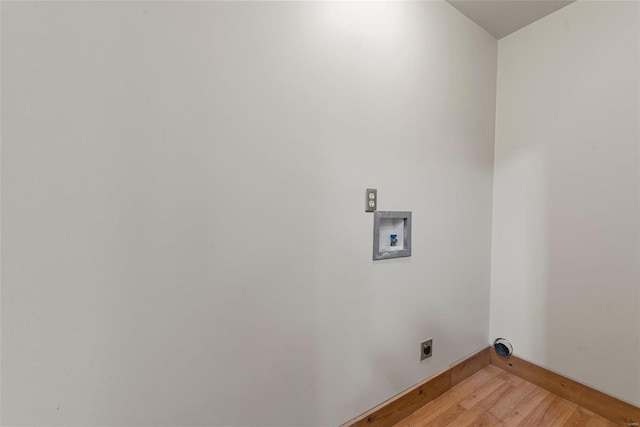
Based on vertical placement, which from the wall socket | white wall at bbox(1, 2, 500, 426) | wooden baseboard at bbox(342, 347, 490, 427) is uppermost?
white wall at bbox(1, 2, 500, 426)

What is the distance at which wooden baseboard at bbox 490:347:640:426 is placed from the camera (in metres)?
1.36

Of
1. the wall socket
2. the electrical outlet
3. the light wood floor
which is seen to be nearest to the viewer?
the electrical outlet

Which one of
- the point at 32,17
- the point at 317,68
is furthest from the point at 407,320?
the point at 32,17

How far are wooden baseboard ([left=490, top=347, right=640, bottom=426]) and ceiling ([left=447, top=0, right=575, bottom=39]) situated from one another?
2243 mm

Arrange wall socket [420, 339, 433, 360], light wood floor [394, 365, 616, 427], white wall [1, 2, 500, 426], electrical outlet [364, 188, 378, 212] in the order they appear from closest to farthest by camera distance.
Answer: white wall [1, 2, 500, 426], electrical outlet [364, 188, 378, 212], light wood floor [394, 365, 616, 427], wall socket [420, 339, 433, 360]

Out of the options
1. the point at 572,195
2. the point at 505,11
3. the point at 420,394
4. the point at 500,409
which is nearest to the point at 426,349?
the point at 420,394

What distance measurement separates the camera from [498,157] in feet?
6.31

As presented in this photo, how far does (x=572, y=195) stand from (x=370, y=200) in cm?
128

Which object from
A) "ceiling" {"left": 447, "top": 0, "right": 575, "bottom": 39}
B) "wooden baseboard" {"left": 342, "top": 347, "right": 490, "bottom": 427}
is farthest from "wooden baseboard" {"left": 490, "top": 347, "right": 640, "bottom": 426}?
"ceiling" {"left": 447, "top": 0, "right": 575, "bottom": 39}

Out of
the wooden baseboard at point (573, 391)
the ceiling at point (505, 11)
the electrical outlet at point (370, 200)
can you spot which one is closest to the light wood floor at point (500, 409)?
the wooden baseboard at point (573, 391)

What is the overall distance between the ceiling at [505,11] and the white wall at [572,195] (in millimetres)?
66

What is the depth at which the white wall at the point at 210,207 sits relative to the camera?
0.70 m

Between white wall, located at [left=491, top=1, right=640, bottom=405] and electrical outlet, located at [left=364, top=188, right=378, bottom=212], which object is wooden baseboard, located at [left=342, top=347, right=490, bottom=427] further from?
electrical outlet, located at [left=364, top=188, right=378, bottom=212]

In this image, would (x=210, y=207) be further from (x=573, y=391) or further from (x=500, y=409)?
(x=573, y=391)
